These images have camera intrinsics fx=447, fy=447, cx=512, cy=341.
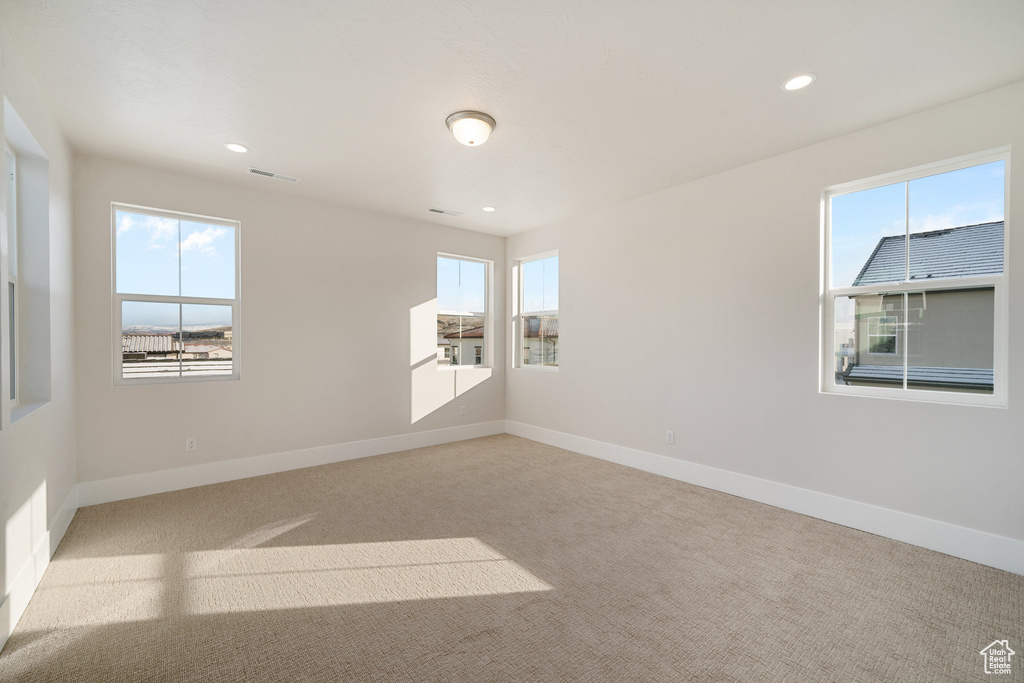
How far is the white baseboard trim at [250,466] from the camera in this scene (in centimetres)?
359

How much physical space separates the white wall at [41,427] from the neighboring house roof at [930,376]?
487cm

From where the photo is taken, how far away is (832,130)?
10.1 feet

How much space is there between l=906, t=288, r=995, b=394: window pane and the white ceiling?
123 centimetres

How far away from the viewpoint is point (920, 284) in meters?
2.94

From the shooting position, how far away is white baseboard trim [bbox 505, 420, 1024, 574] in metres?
2.58

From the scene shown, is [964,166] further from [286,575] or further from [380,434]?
[380,434]

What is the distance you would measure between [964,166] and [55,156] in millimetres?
5779

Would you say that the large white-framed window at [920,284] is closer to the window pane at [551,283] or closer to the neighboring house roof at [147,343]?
the window pane at [551,283]

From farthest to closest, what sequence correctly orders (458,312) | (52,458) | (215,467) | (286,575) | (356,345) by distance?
(458,312)
(356,345)
(215,467)
(52,458)
(286,575)

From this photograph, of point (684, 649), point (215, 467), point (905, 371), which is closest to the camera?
point (684, 649)

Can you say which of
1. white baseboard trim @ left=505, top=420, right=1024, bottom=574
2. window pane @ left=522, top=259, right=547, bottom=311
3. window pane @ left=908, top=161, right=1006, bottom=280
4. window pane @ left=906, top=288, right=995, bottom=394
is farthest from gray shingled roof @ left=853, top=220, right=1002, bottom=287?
window pane @ left=522, top=259, right=547, bottom=311

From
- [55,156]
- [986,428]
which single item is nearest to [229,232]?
[55,156]

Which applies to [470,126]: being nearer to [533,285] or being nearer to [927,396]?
[533,285]

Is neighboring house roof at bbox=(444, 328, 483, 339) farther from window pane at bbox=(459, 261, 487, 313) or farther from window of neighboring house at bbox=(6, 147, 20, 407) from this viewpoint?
window of neighboring house at bbox=(6, 147, 20, 407)
